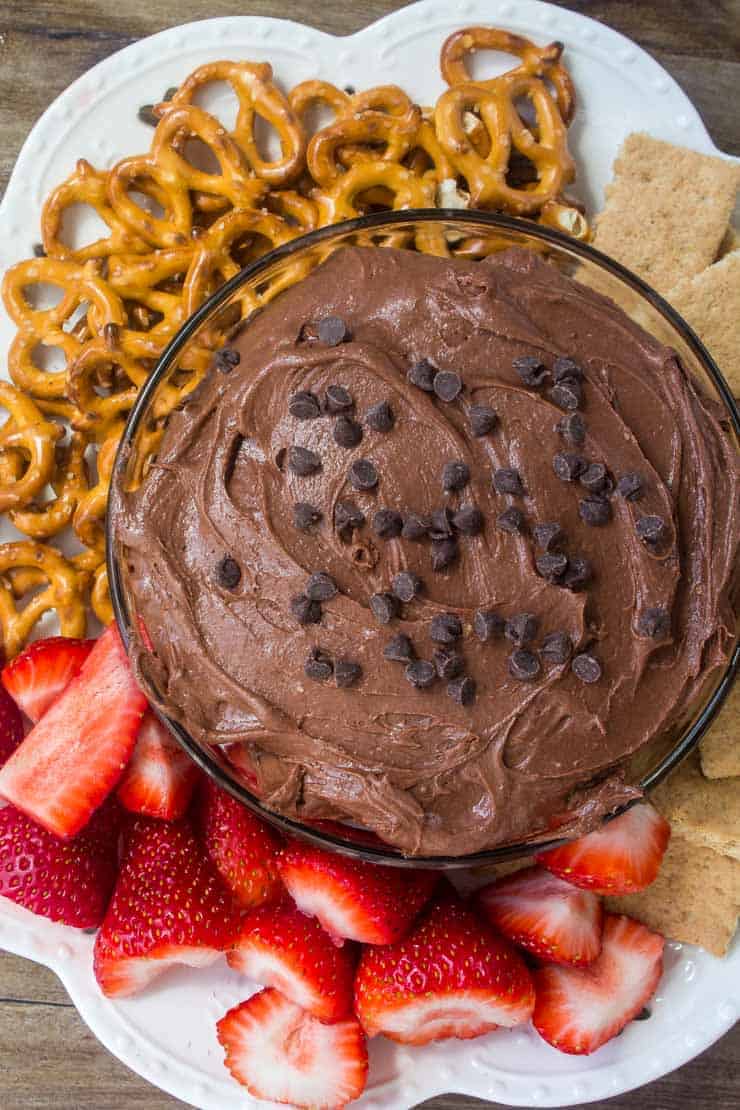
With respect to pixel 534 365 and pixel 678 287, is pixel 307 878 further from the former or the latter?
pixel 678 287

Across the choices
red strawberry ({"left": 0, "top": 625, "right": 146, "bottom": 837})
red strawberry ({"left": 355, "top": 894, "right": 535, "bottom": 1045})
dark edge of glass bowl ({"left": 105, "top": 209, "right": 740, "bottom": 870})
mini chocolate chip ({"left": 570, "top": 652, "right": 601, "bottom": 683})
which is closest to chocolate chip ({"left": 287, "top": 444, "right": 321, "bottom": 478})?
dark edge of glass bowl ({"left": 105, "top": 209, "right": 740, "bottom": 870})

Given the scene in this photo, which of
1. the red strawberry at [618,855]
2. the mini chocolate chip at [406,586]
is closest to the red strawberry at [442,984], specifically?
the red strawberry at [618,855]

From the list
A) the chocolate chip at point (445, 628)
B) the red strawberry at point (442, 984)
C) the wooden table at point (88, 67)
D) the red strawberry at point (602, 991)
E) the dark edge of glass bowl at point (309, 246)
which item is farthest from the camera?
the wooden table at point (88, 67)

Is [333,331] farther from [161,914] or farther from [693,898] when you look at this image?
[693,898]

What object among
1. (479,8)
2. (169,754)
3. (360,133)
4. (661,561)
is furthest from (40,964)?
(479,8)

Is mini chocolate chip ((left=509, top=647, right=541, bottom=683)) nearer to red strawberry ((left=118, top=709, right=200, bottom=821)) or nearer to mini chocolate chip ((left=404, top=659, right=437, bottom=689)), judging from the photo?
mini chocolate chip ((left=404, top=659, right=437, bottom=689))

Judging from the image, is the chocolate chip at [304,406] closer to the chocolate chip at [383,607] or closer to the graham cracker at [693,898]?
the chocolate chip at [383,607]

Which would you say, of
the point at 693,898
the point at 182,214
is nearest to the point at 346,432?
the point at 182,214
